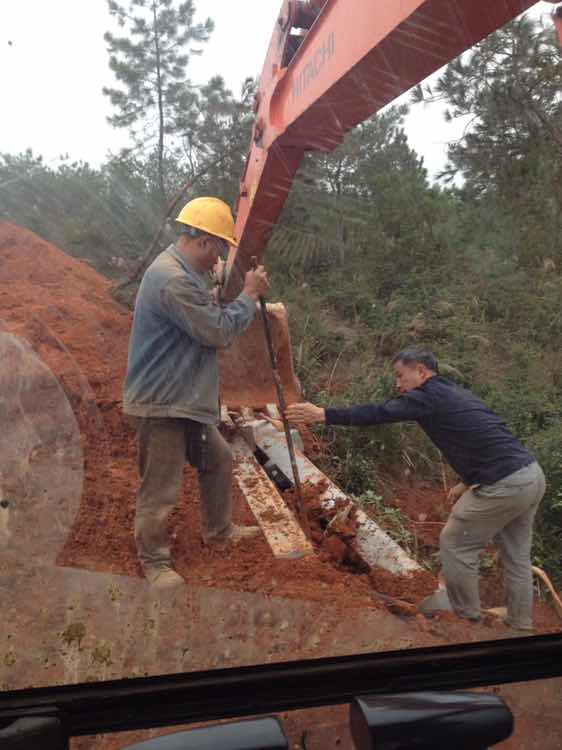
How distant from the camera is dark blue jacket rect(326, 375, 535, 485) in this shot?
138cm

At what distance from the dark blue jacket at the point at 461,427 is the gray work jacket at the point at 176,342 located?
0.41 m

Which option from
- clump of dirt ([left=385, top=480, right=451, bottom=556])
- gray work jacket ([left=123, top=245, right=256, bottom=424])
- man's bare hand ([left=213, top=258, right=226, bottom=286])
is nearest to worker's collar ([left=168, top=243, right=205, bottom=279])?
gray work jacket ([left=123, top=245, right=256, bottom=424])

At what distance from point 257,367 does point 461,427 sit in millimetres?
703

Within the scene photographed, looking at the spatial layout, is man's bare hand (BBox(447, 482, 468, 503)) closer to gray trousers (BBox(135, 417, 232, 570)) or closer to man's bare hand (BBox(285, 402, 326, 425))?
man's bare hand (BBox(285, 402, 326, 425))

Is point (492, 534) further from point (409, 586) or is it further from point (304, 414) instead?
point (304, 414)

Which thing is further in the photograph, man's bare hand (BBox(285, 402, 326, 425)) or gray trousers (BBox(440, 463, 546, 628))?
man's bare hand (BBox(285, 402, 326, 425))

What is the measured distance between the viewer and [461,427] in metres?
1.39

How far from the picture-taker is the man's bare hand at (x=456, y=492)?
1378 millimetres

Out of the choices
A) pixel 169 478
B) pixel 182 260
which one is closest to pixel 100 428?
pixel 169 478

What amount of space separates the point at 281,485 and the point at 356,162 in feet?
2.77

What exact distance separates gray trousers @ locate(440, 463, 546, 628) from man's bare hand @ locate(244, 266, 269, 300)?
0.77 meters

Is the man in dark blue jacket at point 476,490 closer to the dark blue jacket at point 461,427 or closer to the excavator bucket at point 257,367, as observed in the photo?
the dark blue jacket at point 461,427

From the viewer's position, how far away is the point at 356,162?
1.51 metres

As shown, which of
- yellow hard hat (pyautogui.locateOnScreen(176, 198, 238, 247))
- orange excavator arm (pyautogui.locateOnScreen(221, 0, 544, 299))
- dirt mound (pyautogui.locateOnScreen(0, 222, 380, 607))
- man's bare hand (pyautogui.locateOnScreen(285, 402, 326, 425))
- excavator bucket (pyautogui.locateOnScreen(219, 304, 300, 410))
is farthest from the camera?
excavator bucket (pyautogui.locateOnScreen(219, 304, 300, 410))
